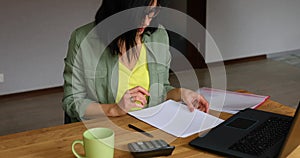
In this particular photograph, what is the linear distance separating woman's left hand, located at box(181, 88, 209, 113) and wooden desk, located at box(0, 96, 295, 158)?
8 centimetres

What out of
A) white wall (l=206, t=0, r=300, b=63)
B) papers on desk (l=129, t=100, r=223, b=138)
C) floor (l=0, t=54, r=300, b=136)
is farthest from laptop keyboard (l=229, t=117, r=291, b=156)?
white wall (l=206, t=0, r=300, b=63)

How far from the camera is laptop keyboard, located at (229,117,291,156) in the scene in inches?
47.6

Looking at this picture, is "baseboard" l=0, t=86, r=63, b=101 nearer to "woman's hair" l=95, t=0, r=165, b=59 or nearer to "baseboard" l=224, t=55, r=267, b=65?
"baseboard" l=224, t=55, r=267, b=65

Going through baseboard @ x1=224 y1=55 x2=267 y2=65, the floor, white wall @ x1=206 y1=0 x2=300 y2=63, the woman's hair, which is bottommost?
the floor

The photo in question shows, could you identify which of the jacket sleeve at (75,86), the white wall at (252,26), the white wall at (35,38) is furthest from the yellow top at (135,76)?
the white wall at (252,26)

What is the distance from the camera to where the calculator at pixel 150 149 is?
1178 mm

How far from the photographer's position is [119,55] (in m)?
1.64

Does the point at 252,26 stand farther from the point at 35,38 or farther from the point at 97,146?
the point at 97,146

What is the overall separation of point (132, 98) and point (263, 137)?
1.47 feet

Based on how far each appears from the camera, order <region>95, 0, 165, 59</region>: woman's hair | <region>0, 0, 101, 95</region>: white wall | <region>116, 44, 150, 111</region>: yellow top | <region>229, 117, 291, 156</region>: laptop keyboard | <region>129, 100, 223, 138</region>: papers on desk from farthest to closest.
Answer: <region>0, 0, 101, 95</region>: white wall, <region>116, 44, 150, 111</region>: yellow top, <region>95, 0, 165, 59</region>: woman's hair, <region>129, 100, 223, 138</region>: papers on desk, <region>229, 117, 291, 156</region>: laptop keyboard

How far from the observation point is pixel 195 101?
1.55 meters

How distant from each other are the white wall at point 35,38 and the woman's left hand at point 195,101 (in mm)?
2641

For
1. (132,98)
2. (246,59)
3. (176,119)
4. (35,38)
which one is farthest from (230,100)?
(246,59)

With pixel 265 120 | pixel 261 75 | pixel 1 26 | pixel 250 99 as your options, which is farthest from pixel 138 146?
pixel 261 75
